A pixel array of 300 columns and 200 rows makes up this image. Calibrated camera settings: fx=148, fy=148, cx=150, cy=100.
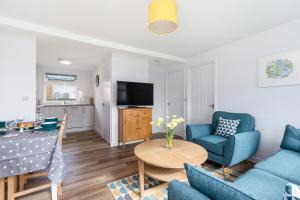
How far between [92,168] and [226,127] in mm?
2436

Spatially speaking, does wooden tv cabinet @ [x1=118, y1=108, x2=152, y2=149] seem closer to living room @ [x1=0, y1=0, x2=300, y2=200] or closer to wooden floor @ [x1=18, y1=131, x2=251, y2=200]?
living room @ [x1=0, y1=0, x2=300, y2=200]

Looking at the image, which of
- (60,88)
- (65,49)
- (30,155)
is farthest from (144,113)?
(60,88)

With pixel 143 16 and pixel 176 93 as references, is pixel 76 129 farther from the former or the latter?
pixel 143 16

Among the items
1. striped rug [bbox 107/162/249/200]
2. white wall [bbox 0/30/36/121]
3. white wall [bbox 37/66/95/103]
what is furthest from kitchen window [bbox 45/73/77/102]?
striped rug [bbox 107/162/249/200]

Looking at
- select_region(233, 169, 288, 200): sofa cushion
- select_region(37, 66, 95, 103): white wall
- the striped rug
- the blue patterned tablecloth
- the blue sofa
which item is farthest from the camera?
select_region(37, 66, 95, 103): white wall

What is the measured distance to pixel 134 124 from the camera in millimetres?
3531

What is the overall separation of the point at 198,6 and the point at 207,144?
2.05 m

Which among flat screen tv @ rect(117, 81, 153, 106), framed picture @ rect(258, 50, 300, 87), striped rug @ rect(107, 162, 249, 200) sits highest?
framed picture @ rect(258, 50, 300, 87)

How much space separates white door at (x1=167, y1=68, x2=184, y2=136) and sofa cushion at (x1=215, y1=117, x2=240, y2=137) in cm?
163

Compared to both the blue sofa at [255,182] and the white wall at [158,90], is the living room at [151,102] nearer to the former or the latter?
the blue sofa at [255,182]

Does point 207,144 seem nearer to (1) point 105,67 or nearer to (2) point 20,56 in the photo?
(1) point 105,67

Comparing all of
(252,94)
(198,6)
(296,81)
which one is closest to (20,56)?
(198,6)

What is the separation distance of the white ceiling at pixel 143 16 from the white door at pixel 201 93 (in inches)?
37.0

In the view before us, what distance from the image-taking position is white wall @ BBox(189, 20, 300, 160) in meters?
2.30
